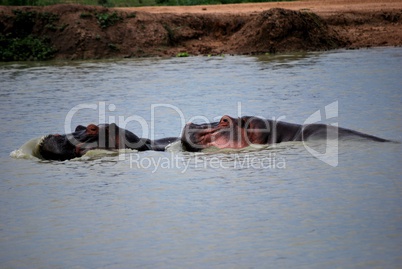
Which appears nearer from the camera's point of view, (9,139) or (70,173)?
(70,173)

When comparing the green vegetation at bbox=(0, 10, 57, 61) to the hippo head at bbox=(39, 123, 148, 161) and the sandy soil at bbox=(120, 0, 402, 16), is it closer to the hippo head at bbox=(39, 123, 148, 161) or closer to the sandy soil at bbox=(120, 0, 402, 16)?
the sandy soil at bbox=(120, 0, 402, 16)

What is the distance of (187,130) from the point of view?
30.1ft

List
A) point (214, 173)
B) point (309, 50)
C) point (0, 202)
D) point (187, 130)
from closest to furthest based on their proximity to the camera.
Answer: point (0, 202), point (214, 173), point (187, 130), point (309, 50)

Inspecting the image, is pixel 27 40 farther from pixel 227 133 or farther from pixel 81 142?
pixel 227 133

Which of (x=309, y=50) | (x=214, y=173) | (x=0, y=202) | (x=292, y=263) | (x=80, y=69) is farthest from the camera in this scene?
(x=309, y=50)

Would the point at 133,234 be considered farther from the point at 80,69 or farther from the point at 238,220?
the point at 80,69

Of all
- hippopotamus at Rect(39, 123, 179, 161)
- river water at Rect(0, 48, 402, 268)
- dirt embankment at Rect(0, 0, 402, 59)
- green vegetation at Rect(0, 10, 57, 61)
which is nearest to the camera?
river water at Rect(0, 48, 402, 268)

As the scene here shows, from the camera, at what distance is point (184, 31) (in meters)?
24.5

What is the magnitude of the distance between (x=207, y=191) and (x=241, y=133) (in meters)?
1.69

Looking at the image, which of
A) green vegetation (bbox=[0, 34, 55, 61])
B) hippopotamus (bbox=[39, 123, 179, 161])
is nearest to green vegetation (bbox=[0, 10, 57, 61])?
green vegetation (bbox=[0, 34, 55, 61])

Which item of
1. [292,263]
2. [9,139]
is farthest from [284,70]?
[292,263]

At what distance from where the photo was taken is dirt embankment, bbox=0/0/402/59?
23.1m

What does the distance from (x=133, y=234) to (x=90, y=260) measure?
2.19 feet

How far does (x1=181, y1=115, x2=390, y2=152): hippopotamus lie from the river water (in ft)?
0.37
